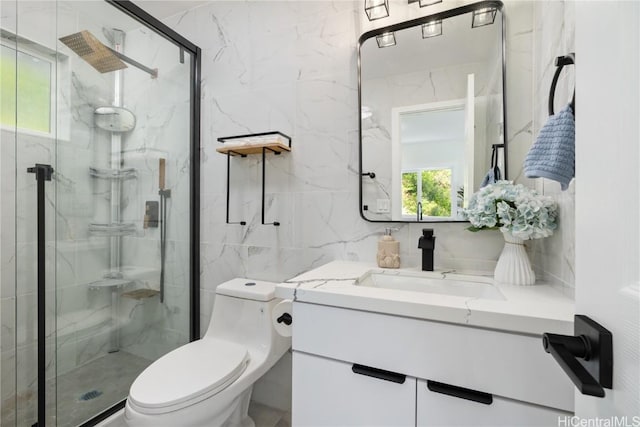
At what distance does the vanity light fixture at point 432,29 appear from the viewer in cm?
120

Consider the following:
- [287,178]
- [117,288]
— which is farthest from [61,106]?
[287,178]

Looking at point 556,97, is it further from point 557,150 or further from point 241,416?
point 241,416

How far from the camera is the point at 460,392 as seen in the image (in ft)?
2.26

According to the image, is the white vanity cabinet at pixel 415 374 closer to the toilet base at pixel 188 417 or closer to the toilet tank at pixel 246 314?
the toilet base at pixel 188 417

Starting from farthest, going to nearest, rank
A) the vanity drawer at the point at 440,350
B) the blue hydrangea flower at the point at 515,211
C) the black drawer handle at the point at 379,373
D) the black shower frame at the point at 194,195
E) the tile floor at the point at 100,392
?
the black shower frame at the point at 194,195 < the tile floor at the point at 100,392 < the blue hydrangea flower at the point at 515,211 < the black drawer handle at the point at 379,373 < the vanity drawer at the point at 440,350

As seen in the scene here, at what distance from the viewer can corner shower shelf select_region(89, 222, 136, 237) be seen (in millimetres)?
1362

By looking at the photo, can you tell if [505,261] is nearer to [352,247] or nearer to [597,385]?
[352,247]

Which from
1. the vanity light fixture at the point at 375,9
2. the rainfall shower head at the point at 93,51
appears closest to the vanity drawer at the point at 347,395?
the vanity light fixture at the point at 375,9

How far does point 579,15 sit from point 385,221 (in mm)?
944

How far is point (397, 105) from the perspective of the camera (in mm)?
1267

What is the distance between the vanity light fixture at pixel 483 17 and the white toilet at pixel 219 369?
1.44 meters

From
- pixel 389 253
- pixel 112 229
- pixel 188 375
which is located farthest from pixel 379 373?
pixel 112 229

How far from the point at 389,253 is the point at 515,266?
17.1 inches

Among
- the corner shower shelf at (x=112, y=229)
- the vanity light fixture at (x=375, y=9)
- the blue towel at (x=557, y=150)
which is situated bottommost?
the corner shower shelf at (x=112, y=229)
